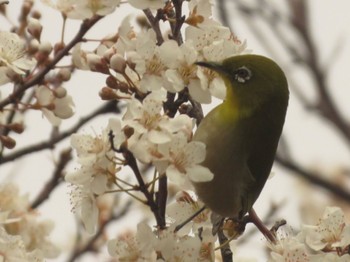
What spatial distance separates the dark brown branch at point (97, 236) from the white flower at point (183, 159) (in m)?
2.23

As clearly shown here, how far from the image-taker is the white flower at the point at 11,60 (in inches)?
123

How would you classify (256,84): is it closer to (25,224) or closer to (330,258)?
(330,258)

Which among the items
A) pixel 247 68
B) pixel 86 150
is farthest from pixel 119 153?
pixel 247 68

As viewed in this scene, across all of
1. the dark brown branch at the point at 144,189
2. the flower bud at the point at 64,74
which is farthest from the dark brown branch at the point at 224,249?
the flower bud at the point at 64,74

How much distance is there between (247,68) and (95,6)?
684 millimetres

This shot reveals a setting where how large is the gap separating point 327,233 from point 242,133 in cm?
49

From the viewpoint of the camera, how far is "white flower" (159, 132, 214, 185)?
2666mm

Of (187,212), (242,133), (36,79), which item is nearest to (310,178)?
(242,133)

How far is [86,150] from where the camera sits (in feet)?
9.16

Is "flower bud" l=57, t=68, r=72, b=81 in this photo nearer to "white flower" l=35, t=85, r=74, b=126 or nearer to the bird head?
"white flower" l=35, t=85, r=74, b=126

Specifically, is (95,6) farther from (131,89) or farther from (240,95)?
(240,95)

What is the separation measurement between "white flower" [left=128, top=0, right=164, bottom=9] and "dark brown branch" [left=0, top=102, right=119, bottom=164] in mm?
962

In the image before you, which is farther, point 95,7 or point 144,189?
point 95,7

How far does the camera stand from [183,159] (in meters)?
2.67
